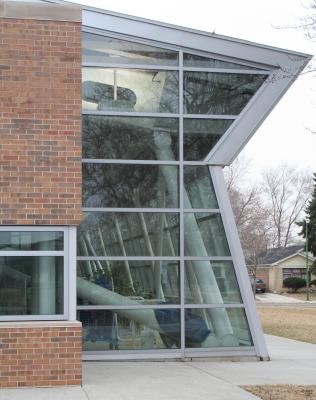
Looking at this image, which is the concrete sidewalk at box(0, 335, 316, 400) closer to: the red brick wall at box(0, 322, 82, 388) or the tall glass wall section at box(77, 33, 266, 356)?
the red brick wall at box(0, 322, 82, 388)

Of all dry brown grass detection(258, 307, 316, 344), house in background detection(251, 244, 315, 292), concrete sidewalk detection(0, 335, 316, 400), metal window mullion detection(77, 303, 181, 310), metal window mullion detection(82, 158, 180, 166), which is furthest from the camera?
house in background detection(251, 244, 315, 292)

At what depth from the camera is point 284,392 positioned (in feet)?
29.8

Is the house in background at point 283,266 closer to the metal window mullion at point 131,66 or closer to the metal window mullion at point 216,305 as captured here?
the metal window mullion at point 216,305

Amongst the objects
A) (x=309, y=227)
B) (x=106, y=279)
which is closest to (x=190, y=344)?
(x=106, y=279)

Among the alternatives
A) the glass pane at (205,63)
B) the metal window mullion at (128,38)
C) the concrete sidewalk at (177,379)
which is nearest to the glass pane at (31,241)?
the concrete sidewalk at (177,379)

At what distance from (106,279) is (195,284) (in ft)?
5.52

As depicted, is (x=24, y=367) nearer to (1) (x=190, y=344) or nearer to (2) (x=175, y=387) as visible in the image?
(2) (x=175, y=387)

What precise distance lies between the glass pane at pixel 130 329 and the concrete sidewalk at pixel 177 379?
1.52ft

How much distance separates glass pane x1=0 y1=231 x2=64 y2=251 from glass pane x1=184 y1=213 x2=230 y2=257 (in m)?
3.69

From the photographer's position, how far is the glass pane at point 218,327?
12.6 m

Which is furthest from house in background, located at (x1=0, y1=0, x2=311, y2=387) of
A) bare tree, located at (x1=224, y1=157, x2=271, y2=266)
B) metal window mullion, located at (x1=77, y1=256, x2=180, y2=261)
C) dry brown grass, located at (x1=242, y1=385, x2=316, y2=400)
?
bare tree, located at (x1=224, y1=157, x2=271, y2=266)

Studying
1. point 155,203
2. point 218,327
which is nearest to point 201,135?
point 155,203

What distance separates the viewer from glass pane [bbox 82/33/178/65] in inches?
512

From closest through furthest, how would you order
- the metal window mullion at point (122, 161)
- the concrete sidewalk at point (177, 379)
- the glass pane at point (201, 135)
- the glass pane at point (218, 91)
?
the concrete sidewalk at point (177, 379) < the metal window mullion at point (122, 161) < the glass pane at point (201, 135) < the glass pane at point (218, 91)
